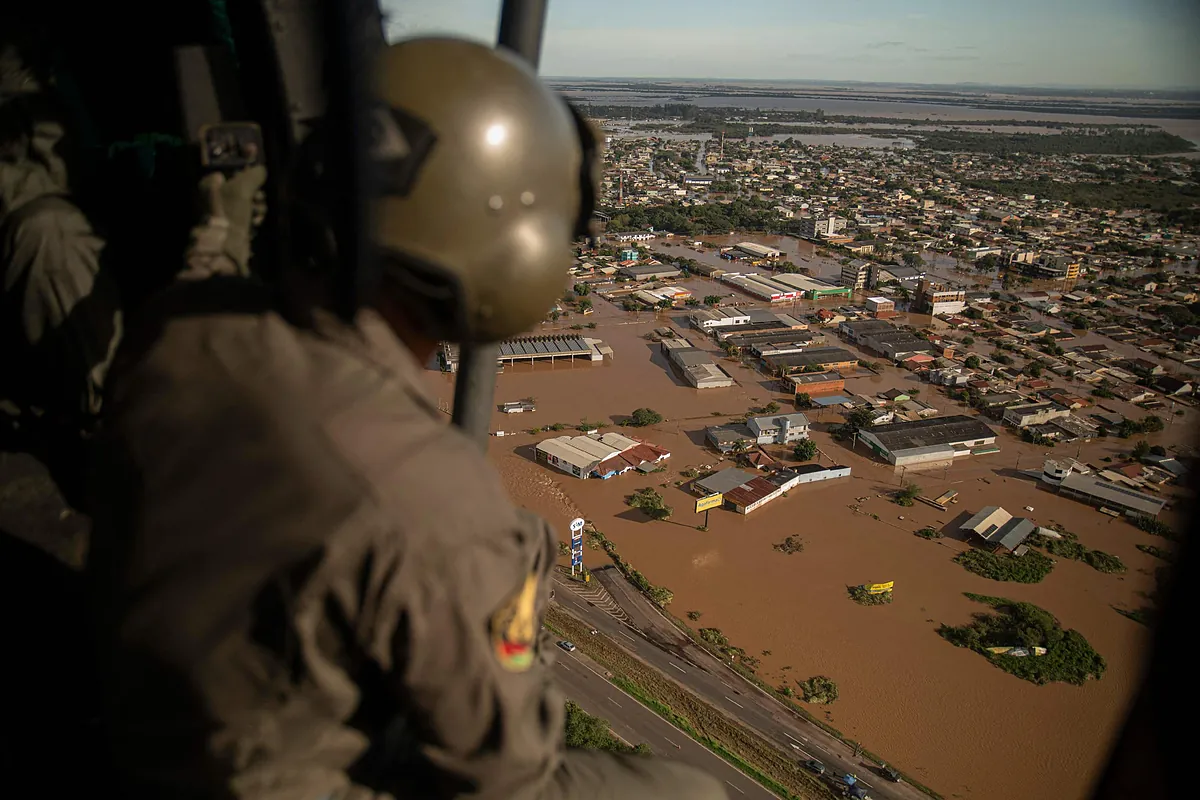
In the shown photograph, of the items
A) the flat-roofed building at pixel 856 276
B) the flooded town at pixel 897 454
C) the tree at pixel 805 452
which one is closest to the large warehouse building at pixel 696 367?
the flooded town at pixel 897 454

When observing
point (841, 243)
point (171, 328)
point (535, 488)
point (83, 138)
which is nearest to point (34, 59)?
point (83, 138)

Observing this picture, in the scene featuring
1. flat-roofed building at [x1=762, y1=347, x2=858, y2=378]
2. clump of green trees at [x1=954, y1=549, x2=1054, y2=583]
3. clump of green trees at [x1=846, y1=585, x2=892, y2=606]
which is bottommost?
clump of green trees at [x1=846, y1=585, x2=892, y2=606]

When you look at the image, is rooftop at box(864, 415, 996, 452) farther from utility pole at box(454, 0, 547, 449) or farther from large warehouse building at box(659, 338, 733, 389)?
utility pole at box(454, 0, 547, 449)

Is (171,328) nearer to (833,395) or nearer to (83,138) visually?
(83,138)

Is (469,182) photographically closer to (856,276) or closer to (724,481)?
(724,481)

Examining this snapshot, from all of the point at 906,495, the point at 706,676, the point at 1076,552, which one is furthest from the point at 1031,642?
the point at 706,676

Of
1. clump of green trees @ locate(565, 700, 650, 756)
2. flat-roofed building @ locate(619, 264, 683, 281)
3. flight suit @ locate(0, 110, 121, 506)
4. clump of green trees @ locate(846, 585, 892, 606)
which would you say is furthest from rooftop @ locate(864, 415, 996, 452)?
flight suit @ locate(0, 110, 121, 506)

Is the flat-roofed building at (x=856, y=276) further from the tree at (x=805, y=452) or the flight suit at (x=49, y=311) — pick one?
the flight suit at (x=49, y=311)
